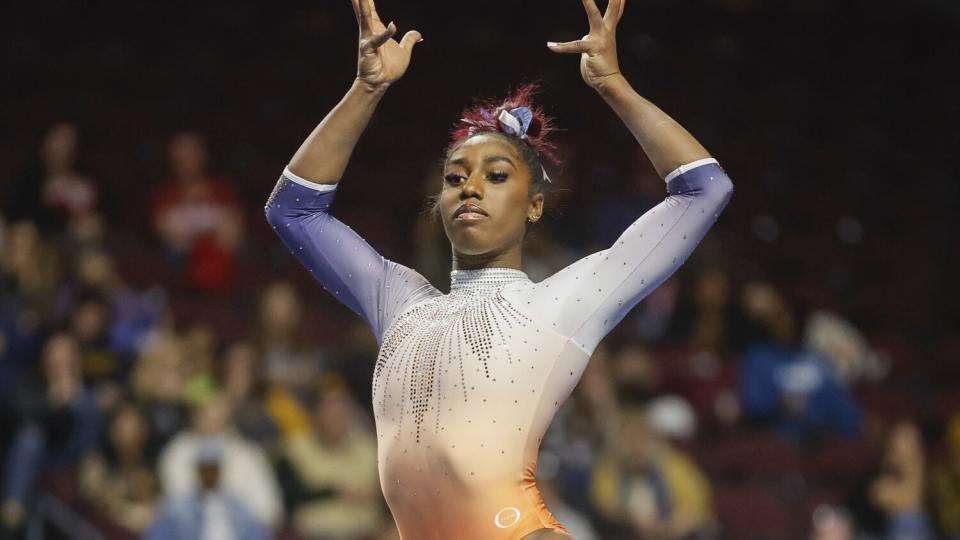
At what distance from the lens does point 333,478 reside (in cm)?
657

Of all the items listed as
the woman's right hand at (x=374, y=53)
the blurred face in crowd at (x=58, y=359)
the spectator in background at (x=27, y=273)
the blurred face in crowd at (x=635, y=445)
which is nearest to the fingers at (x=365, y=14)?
the woman's right hand at (x=374, y=53)

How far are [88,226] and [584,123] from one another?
437 cm

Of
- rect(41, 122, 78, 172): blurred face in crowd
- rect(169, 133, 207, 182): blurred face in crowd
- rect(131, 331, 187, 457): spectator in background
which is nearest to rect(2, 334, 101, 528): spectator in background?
rect(131, 331, 187, 457): spectator in background

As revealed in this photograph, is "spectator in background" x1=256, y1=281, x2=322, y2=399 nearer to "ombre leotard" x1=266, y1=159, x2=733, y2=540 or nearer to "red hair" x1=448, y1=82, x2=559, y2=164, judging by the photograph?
"red hair" x1=448, y1=82, x2=559, y2=164

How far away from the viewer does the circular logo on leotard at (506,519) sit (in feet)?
8.41

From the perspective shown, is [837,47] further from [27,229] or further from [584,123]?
[27,229]

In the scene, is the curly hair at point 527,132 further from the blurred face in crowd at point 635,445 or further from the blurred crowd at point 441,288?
the blurred face in crowd at point 635,445

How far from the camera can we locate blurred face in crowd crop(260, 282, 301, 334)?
7156 millimetres

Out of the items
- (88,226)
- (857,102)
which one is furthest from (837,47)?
(88,226)

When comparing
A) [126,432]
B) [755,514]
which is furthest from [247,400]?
[755,514]

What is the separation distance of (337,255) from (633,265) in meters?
0.67

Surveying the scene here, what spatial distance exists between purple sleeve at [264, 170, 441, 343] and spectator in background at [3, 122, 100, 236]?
4.62 meters

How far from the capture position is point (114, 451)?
6242 mm

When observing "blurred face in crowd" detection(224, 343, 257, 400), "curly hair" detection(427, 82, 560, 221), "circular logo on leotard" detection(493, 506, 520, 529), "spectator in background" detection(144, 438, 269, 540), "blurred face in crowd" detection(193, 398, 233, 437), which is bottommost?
"spectator in background" detection(144, 438, 269, 540)
